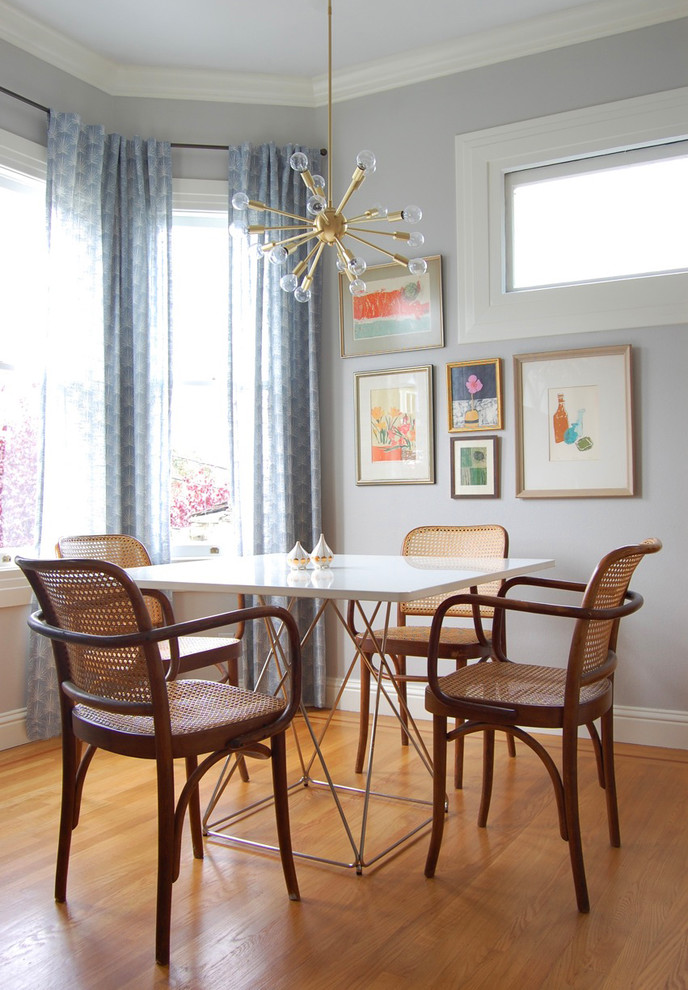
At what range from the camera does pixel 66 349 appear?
3738 mm

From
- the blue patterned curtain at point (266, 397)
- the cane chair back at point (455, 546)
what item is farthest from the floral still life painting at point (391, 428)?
the cane chair back at point (455, 546)

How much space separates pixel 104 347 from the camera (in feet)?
12.8

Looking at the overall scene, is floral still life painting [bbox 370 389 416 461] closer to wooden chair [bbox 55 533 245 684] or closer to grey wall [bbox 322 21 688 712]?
grey wall [bbox 322 21 688 712]

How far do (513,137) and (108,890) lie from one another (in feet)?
10.9

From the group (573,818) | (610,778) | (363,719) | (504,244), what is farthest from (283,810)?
(504,244)

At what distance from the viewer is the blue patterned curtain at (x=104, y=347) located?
3.68m

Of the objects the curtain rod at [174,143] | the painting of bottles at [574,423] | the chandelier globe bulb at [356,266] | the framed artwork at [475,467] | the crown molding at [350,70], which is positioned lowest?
the framed artwork at [475,467]

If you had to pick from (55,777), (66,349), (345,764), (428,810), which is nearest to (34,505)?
(66,349)

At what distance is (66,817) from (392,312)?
274 cm

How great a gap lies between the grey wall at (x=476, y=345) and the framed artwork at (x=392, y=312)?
5 cm

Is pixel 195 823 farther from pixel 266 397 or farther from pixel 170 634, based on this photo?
pixel 266 397

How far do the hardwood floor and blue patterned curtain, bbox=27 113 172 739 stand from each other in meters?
1.26

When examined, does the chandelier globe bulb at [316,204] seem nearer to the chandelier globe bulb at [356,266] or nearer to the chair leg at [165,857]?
the chandelier globe bulb at [356,266]

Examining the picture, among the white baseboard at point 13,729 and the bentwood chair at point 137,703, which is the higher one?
the bentwood chair at point 137,703
